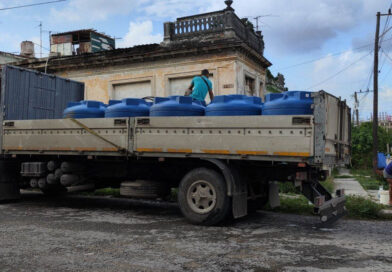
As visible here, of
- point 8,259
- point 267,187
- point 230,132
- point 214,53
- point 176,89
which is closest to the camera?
point 8,259

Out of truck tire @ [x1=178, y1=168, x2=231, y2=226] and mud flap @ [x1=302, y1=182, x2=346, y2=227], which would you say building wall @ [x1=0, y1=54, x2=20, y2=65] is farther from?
mud flap @ [x1=302, y1=182, x2=346, y2=227]

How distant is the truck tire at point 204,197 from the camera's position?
6.07 m

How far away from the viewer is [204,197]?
6.24m

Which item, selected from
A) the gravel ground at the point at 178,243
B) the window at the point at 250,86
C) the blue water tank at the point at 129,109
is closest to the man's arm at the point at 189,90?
the blue water tank at the point at 129,109

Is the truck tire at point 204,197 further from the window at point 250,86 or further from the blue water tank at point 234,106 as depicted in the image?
the window at point 250,86

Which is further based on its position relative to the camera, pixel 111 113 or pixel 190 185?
pixel 111 113

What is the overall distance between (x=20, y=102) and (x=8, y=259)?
537 centimetres

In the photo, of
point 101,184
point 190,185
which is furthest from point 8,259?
point 101,184

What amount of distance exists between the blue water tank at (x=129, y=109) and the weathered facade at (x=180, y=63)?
725 cm

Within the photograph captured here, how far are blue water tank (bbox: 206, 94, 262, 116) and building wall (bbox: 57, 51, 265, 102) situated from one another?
773 centimetres

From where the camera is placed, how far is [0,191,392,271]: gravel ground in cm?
416

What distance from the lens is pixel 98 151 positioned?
7.25m

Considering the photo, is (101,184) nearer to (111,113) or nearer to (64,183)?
(64,183)

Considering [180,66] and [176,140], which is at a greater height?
[180,66]
